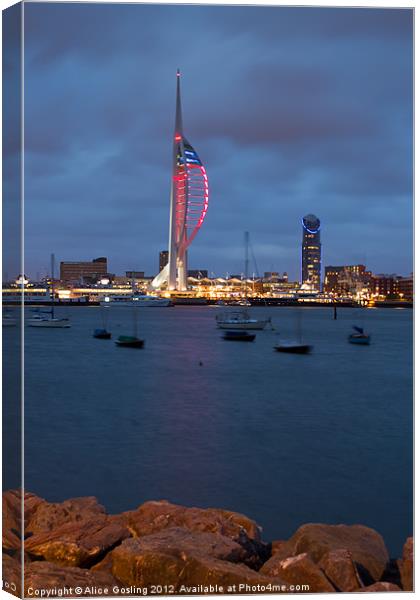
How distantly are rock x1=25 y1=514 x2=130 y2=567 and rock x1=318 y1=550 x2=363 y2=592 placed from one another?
Answer: 2.05 feet

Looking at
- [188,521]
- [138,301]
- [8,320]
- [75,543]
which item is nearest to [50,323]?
[138,301]

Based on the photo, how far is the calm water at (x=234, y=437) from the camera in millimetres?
3166

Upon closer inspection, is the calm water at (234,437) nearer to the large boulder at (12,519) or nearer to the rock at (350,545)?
the large boulder at (12,519)

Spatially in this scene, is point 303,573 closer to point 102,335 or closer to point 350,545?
point 350,545

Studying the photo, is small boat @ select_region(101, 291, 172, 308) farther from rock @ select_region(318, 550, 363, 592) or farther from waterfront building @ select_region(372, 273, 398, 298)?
rock @ select_region(318, 550, 363, 592)

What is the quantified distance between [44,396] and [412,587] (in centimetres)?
594

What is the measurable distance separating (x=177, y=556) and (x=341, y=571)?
0.46 m

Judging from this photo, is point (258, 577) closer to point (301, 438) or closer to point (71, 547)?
point (71, 547)

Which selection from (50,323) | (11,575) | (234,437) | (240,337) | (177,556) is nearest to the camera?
(11,575)

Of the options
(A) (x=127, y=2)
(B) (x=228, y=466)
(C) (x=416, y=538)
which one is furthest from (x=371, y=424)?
(A) (x=127, y=2)

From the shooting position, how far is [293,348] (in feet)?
40.2

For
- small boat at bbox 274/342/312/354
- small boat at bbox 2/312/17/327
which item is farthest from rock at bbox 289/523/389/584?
small boat at bbox 274/342/312/354

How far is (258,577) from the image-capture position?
1.63 metres

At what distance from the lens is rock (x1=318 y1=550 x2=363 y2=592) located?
175cm
